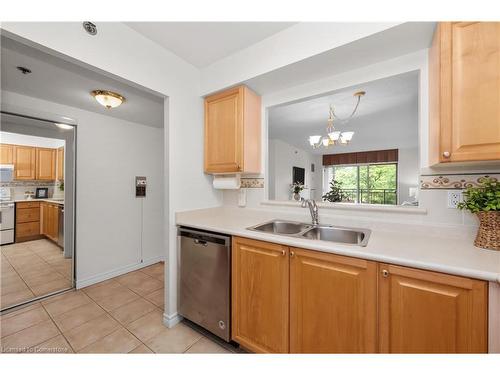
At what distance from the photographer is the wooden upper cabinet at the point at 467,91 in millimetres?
908

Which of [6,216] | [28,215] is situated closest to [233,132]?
[28,215]

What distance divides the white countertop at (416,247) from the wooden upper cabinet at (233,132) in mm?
625

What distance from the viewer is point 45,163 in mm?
3131

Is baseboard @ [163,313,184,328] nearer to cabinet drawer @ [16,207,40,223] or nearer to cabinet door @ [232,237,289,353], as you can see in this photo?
cabinet door @ [232,237,289,353]

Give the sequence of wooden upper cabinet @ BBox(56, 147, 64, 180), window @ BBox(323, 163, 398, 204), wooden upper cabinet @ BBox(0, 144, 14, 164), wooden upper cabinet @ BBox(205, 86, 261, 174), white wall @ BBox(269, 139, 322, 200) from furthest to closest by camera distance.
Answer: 1. window @ BBox(323, 163, 398, 204)
2. white wall @ BBox(269, 139, 322, 200)
3. wooden upper cabinet @ BBox(0, 144, 14, 164)
4. wooden upper cabinet @ BBox(56, 147, 64, 180)
5. wooden upper cabinet @ BBox(205, 86, 261, 174)

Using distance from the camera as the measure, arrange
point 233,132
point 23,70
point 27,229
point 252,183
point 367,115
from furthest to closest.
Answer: point 27,229
point 367,115
point 252,183
point 233,132
point 23,70

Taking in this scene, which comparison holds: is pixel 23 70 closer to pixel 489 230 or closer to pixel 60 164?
pixel 60 164

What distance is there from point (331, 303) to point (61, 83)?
2790mm

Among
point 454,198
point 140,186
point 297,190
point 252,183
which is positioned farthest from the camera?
point 140,186

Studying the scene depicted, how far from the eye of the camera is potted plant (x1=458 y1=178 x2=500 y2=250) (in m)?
0.95

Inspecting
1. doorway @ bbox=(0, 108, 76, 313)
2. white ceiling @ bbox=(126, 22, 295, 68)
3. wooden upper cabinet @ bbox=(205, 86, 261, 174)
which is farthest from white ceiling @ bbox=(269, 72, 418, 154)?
doorway @ bbox=(0, 108, 76, 313)

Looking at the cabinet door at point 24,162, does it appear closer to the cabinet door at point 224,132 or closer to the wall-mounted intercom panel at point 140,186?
the wall-mounted intercom panel at point 140,186

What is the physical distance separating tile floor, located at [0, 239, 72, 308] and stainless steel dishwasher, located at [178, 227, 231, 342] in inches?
69.7
